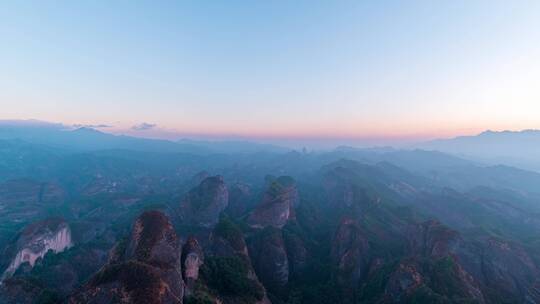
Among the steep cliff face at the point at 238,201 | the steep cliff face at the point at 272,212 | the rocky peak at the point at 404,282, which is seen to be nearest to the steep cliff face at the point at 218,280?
the rocky peak at the point at 404,282

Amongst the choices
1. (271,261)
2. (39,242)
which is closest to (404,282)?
(271,261)

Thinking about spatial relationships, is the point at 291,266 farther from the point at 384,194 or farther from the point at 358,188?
the point at 384,194

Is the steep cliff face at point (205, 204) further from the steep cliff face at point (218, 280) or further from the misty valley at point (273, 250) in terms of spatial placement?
the steep cliff face at point (218, 280)

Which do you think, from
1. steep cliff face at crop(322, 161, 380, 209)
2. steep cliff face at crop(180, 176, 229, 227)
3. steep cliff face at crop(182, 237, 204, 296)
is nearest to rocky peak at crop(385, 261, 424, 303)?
steep cliff face at crop(182, 237, 204, 296)

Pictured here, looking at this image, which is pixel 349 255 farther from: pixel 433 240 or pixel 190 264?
pixel 190 264

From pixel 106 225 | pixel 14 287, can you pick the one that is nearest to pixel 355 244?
pixel 14 287

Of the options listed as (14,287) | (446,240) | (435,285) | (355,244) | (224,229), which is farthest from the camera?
(355,244)
